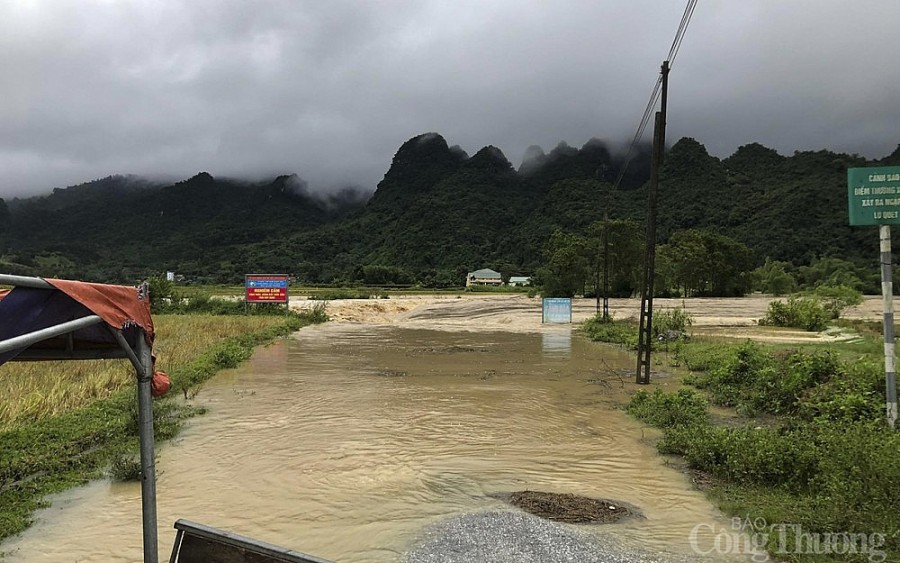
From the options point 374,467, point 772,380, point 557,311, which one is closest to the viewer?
point 374,467

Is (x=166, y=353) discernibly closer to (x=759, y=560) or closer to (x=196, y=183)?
(x=759, y=560)

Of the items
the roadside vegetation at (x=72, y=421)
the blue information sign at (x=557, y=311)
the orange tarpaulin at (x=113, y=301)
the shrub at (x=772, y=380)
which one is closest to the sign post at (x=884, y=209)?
the shrub at (x=772, y=380)

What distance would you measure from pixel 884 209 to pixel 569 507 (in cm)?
542

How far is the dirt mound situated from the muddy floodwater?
7.9 inches

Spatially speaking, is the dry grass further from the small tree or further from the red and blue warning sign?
the small tree

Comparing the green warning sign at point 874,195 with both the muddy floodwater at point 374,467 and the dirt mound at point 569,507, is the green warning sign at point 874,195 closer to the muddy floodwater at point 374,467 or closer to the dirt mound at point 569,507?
the muddy floodwater at point 374,467

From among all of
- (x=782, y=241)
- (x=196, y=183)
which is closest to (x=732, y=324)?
(x=782, y=241)

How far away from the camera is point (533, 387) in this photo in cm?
1421

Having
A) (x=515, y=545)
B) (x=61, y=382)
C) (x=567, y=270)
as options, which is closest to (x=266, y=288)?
(x=61, y=382)

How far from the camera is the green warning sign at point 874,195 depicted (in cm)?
696

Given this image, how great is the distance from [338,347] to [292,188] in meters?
Result: 173

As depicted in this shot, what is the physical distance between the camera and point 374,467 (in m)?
7.71

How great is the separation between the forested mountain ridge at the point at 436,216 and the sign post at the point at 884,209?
81.9 m

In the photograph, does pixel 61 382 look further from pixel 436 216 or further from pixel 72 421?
pixel 436 216
